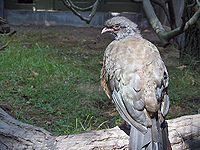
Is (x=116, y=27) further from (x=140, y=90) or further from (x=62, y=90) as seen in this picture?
(x=62, y=90)

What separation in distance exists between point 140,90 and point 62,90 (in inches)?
108

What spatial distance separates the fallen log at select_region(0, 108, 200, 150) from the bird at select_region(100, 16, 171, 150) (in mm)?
210

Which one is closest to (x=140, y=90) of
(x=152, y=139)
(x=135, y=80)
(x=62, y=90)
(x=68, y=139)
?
(x=135, y=80)

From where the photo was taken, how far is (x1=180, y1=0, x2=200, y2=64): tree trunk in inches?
248

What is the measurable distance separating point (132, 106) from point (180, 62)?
4.32 m

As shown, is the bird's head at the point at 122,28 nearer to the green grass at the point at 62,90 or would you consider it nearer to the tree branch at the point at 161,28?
the green grass at the point at 62,90

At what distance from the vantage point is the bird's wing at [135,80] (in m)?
2.51

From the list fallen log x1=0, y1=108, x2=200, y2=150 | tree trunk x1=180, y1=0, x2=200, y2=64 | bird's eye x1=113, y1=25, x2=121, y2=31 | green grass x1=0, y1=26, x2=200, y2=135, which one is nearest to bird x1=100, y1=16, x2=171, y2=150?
fallen log x1=0, y1=108, x2=200, y2=150

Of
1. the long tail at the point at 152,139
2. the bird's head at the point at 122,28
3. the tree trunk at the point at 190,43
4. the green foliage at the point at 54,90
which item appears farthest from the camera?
the tree trunk at the point at 190,43

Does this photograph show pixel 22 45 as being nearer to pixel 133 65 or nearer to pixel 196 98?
pixel 196 98

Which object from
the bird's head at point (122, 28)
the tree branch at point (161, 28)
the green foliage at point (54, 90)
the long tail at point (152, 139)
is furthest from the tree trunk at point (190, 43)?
the long tail at point (152, 139)

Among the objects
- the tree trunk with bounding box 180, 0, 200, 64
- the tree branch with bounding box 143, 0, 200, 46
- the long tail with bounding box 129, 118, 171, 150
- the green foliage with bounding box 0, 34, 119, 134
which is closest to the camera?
the long tail with bounding box 129, 118, 171, 150

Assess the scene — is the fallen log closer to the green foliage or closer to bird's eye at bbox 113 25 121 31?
the green foliage

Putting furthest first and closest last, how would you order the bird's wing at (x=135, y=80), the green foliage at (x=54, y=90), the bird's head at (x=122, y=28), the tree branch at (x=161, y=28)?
the tree branch at (x=161, y=28) → the green foliage at (x=54, y=90) → the bird's head at (x=122, y=28) → the bird's wing at (x=135, y=80)
